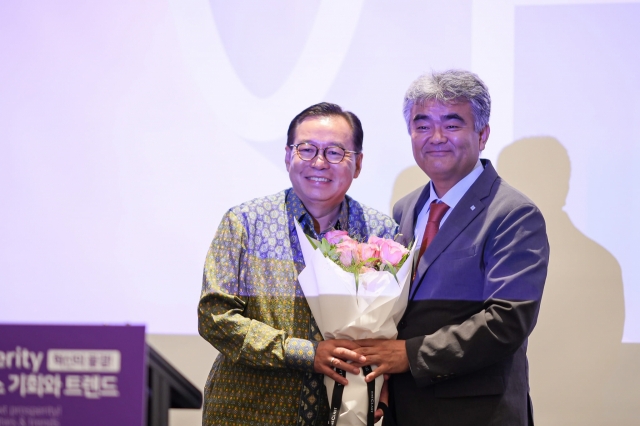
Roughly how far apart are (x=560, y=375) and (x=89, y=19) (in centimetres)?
237

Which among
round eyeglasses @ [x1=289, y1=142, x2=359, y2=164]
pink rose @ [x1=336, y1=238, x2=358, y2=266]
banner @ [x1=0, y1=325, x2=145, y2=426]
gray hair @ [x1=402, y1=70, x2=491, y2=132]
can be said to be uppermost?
gray hair @ [x1=402, y1=70, x2=491, y2=132]

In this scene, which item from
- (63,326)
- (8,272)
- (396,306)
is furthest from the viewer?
(8,272)

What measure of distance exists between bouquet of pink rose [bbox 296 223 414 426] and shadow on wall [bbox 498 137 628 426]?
3.11 feet

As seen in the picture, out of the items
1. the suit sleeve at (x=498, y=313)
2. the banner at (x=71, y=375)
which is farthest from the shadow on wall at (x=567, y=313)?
the banner at (x=71, y=375)

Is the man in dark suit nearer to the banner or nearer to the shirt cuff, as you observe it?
the shirt cuff

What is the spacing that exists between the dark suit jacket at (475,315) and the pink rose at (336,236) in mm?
272

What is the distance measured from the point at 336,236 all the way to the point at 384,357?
0.39 meters

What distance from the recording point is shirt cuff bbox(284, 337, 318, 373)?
205 cm

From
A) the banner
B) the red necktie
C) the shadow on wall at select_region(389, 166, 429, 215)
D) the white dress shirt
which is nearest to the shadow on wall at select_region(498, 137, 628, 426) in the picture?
the shadow on wall at select_region(389, 166, 429, 215)

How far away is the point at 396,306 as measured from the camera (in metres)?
2.08

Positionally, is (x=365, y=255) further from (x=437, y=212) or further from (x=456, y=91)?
(x=456, y=91)

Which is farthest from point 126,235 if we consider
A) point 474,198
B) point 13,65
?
point 474,198

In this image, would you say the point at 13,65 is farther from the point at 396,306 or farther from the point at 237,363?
the point at 396,306

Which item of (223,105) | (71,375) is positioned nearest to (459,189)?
(223,105)
